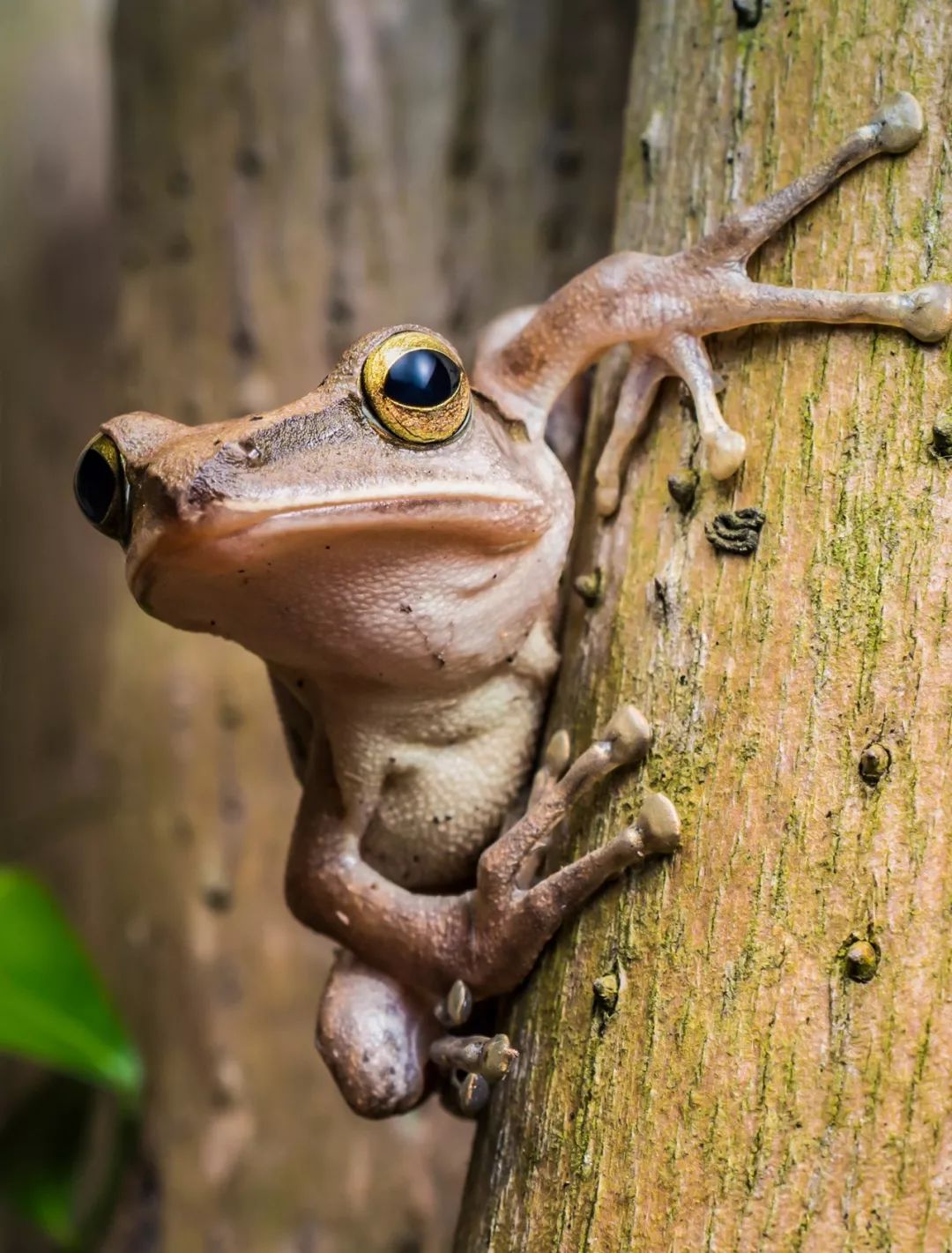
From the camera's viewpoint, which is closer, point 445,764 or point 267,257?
point 445,764

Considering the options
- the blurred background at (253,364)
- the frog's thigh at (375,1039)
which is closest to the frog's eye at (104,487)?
the frog's thigh at (375,1039)

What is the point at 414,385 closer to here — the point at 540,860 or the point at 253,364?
the point at 540,860

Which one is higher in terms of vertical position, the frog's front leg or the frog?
the frog's front leg

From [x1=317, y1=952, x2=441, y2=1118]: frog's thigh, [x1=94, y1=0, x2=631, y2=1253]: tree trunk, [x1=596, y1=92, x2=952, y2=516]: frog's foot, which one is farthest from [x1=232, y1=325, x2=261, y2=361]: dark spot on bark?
[x1=317, y1=952, x2=441, y2=1118]: frog's thigh

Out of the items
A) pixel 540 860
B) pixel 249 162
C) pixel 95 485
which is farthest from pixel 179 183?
pixel 540 860

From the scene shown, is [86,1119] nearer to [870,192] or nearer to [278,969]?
[278,969]

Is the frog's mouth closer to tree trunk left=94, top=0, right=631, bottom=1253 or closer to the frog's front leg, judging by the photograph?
the frog's front leg

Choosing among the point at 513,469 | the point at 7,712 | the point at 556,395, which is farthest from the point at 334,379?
the point at 7,712
